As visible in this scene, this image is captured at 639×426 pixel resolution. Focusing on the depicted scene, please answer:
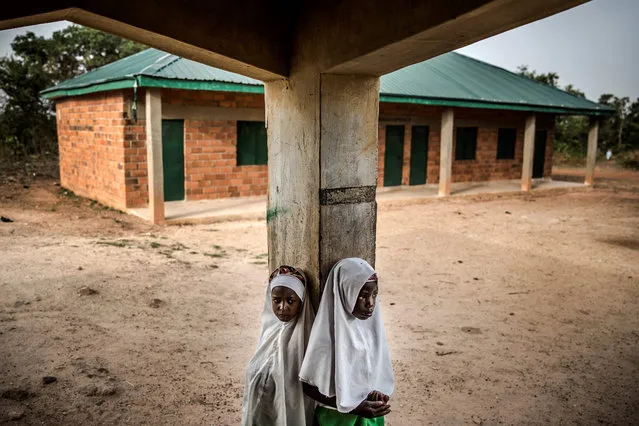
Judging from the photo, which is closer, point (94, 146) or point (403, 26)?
point (403, 26)

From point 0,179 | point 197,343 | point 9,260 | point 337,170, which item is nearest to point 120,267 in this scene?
point 9,260

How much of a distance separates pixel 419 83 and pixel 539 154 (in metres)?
6.95

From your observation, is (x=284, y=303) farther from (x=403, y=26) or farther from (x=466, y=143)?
(x=466, y=143)

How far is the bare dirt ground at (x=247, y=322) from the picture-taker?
11.7ft

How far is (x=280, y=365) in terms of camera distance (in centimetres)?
243

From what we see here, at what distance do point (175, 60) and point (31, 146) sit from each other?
37.8 ft

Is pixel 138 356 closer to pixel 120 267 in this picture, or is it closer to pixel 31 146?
pixel 120 267

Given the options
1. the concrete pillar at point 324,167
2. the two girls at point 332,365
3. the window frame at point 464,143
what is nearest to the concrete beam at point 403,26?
the concrete pillar at point 324,167

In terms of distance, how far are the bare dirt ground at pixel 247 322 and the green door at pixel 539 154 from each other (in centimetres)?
898

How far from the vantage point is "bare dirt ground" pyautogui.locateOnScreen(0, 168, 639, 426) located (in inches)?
140

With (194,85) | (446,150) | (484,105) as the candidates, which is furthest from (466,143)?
(194,85)

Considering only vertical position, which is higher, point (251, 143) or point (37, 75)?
point (37, 75)

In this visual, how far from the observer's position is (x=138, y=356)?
4195 millimetres

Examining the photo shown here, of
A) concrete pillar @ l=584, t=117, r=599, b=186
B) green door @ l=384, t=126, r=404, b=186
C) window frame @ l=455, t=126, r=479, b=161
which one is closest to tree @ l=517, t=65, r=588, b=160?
concrete pillar @ l=584, t=117, r=599, b=186
